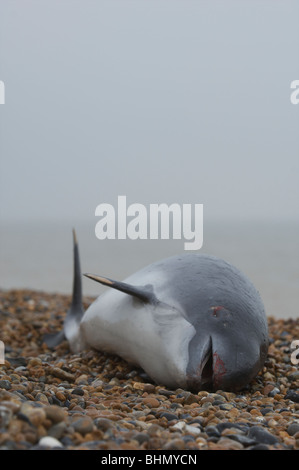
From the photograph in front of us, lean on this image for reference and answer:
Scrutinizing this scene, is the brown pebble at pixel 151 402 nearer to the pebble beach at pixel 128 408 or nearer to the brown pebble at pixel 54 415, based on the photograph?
the pebble beach at pixel 128 408

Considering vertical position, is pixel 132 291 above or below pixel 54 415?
above

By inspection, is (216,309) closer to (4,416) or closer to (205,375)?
(205,375)

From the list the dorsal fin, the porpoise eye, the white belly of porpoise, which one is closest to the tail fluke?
the white belly of porpoise

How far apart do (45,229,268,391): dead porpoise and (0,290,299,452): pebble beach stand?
0.16m

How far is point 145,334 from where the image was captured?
500cm

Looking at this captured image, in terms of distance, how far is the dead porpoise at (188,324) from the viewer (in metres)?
4.56

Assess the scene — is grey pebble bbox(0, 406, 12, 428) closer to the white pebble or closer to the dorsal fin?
the white pebble

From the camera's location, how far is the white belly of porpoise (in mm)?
4664

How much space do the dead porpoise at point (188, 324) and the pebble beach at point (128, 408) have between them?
0.51 feet

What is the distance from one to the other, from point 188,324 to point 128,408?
98cm

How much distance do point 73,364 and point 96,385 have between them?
31.6 inches

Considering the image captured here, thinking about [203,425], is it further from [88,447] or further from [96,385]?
[96,385]

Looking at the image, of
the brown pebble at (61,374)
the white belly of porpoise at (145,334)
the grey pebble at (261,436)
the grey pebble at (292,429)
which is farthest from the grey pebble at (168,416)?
the brown pebble at (61,374)

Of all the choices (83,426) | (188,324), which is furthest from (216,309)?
(83,426)
